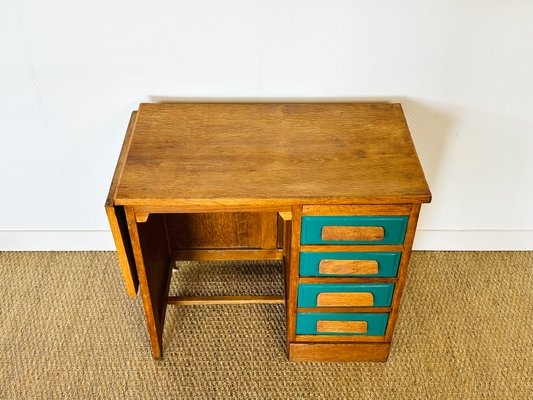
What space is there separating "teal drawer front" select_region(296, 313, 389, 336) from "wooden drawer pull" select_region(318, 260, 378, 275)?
164mm

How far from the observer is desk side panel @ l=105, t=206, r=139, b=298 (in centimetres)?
122

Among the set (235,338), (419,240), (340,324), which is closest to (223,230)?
(235,338)

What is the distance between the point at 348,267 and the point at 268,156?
348 mm

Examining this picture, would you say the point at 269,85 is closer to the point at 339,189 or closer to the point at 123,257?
the point at 339,189

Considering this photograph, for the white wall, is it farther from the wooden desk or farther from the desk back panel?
the desk back panel

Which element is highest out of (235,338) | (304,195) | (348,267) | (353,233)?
(304,195)

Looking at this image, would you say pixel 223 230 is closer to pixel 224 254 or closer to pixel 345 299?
pixel 224 254

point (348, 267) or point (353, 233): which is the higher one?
point (353, 233)

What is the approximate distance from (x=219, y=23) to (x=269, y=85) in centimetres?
22

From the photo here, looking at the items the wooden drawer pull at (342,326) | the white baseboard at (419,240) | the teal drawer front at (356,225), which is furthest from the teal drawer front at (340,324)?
the white baseboard at (419,240)

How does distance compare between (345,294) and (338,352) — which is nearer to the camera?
(345,294)

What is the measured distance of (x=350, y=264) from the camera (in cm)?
134

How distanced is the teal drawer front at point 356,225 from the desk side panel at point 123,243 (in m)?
0.43

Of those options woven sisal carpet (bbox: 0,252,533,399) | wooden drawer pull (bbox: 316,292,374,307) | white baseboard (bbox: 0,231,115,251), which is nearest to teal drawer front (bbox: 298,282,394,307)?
wooden drawer pull (bbox: 316,292,374,307)
